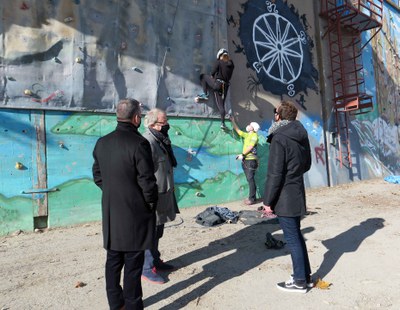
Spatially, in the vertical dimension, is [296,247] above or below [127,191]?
below

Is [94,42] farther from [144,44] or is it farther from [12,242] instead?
[12,242]

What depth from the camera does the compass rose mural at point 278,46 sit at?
351 inches

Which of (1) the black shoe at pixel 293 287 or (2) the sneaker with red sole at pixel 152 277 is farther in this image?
(2) the sneaker with red sole at pixel 152 277

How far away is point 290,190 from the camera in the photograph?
3.23m

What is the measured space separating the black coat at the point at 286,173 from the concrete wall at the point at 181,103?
12.9 feet

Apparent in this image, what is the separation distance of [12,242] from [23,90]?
96.8 inches

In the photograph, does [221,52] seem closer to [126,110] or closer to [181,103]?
[181,103]

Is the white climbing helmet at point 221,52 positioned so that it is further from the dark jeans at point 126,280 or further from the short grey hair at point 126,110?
the dark jeans at point 126,280

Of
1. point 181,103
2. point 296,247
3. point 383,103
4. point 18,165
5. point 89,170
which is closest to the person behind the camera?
point 296,247

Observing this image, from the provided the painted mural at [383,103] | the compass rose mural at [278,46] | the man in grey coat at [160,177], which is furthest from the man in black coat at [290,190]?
the painted mural at [383,103]

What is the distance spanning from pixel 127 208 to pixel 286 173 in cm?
157

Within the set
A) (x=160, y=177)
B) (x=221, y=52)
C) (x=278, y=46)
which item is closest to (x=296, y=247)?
(x=160, y=177)

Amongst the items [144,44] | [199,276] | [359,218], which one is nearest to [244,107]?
[144,44]

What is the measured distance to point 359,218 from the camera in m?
6.21
